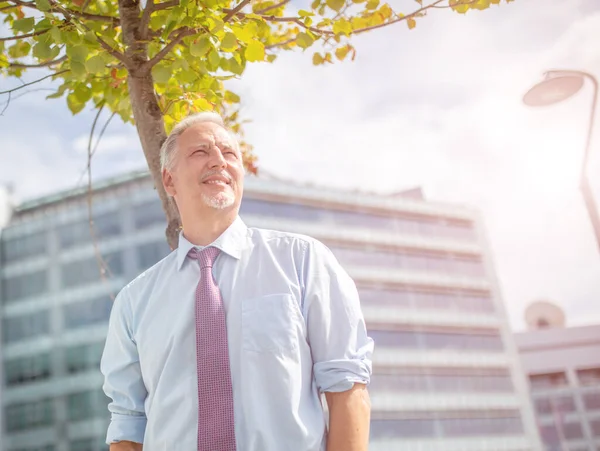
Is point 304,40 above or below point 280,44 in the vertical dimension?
below

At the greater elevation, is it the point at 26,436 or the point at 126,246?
the point at 126,246

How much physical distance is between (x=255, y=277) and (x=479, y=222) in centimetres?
7492

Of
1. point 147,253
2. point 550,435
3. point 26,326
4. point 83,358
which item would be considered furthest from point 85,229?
point 550,435

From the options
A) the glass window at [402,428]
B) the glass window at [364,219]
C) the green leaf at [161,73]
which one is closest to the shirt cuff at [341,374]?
the green leaf at [161,73]

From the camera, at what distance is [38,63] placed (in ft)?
13.4

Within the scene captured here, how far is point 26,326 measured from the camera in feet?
188

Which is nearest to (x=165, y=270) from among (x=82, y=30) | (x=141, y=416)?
(x=141, y=416)

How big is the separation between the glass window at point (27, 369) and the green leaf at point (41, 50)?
57395 millimetres

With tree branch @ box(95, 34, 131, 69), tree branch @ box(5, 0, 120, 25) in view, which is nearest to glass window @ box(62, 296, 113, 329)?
tree branch @ box(5, 0, 120, 25)

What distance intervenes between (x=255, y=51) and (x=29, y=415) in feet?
195

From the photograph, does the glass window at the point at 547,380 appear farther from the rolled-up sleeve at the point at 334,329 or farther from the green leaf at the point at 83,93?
the rolled-up sleeve at the point at 334,329

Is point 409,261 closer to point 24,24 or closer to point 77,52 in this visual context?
point 77,52

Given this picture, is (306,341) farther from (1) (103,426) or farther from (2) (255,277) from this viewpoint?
(1) (103,426)

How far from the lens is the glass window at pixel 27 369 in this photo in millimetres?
56031
